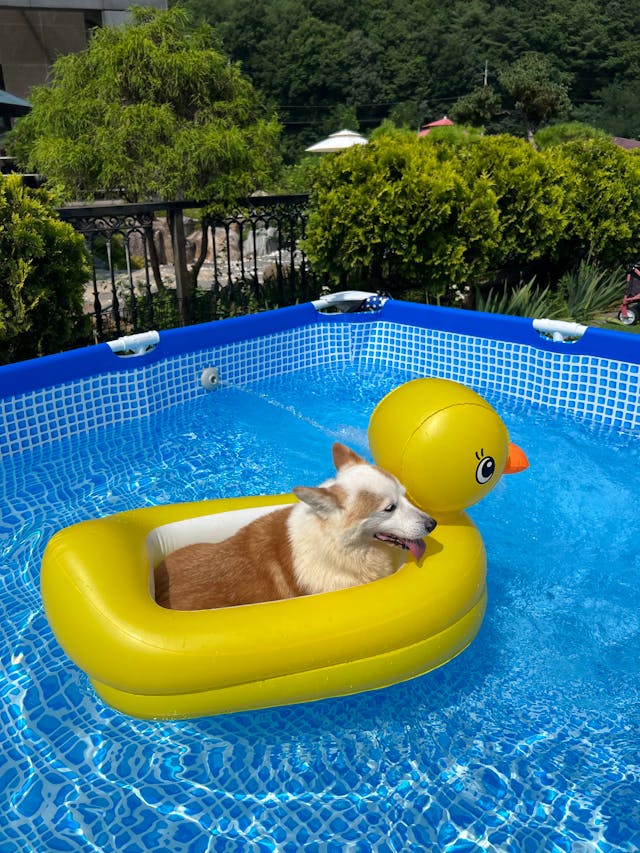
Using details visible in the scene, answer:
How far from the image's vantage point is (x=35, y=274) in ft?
19.4

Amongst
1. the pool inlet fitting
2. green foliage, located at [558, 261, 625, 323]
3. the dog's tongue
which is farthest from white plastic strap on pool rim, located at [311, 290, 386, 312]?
the dog's tongue

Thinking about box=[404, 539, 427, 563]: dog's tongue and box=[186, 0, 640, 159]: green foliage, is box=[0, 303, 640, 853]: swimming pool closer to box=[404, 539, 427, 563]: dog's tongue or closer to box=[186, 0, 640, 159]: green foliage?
box=[404, 539, 427, 563]: dog's tongue

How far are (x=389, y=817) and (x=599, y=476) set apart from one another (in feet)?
11.3

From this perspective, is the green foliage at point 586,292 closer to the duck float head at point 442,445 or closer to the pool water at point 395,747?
the pool water at point 395,747

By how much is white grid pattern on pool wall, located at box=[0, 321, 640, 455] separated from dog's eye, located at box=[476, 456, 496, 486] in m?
3.18

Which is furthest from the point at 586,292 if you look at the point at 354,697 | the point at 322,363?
the point at 354,697

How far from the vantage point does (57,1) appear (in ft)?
67.3

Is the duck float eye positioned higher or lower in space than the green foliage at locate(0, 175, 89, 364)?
lower

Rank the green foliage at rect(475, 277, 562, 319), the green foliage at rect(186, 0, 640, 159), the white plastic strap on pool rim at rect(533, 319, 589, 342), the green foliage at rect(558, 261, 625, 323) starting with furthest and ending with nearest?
the green foliage at rect(186, 0, 640, 159) < the green foliage at rect(558, 261, 625, 323) < the green foliage at rect(475, 277, 562, 319) < the white plastic strap on pool rim at rect(533, 319, 589, 342)

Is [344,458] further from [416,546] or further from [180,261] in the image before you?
[180,261]

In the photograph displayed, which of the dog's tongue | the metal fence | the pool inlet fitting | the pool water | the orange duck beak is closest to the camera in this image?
the pool water

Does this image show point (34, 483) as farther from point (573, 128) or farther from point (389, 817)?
point (573, 128)

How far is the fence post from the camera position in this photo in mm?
7754

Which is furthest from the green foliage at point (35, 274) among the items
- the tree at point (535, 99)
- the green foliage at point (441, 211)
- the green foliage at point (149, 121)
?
the tree at point (535, 99)
